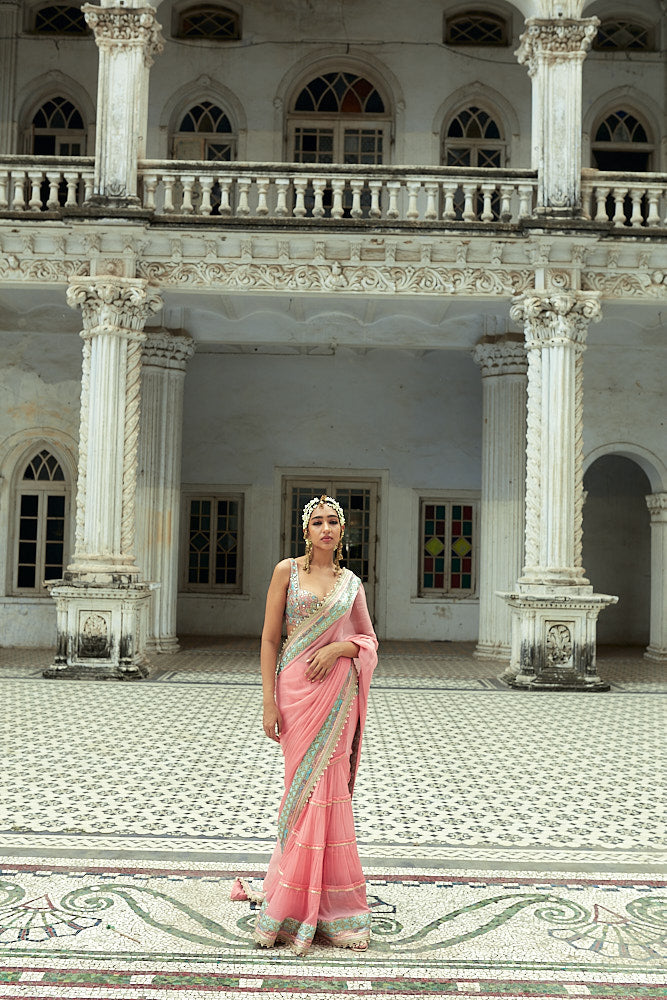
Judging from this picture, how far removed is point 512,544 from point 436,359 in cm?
366

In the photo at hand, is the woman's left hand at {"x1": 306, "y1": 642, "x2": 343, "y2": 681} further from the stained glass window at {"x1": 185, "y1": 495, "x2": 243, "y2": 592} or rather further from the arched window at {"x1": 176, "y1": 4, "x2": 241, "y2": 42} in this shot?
the arched window at {"x1": 176, "y1": 4, "x2": 241, "y2": 42}

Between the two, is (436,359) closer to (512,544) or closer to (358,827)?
(512,544)

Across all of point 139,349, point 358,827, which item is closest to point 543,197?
point 139,349

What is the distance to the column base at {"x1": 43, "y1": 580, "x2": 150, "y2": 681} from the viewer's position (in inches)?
386

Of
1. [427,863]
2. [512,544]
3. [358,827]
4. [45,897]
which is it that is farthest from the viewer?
[512,544]

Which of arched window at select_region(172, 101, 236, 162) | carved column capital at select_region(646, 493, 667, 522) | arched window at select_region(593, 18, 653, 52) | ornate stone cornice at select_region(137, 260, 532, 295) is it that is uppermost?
arched window at select_region(593, 18, 653, 52)

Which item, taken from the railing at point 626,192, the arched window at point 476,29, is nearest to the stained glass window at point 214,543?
the railing at point 626,192

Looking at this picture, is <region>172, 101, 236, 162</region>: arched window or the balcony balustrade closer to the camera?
the balcony balustrade

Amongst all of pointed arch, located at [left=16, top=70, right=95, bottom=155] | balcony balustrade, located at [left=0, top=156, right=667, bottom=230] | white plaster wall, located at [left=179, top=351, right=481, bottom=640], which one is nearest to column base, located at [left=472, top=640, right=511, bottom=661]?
white plaster wall, located at [left=179, top=351, right=481, bottom=640]

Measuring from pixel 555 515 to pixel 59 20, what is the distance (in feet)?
33.2

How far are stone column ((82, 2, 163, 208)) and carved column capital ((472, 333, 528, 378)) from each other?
506 centimetres

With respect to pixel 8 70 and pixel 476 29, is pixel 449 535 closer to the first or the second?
pixel 476 29

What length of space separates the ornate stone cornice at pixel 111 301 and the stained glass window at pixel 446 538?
6.16 m

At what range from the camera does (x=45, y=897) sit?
3.77m
